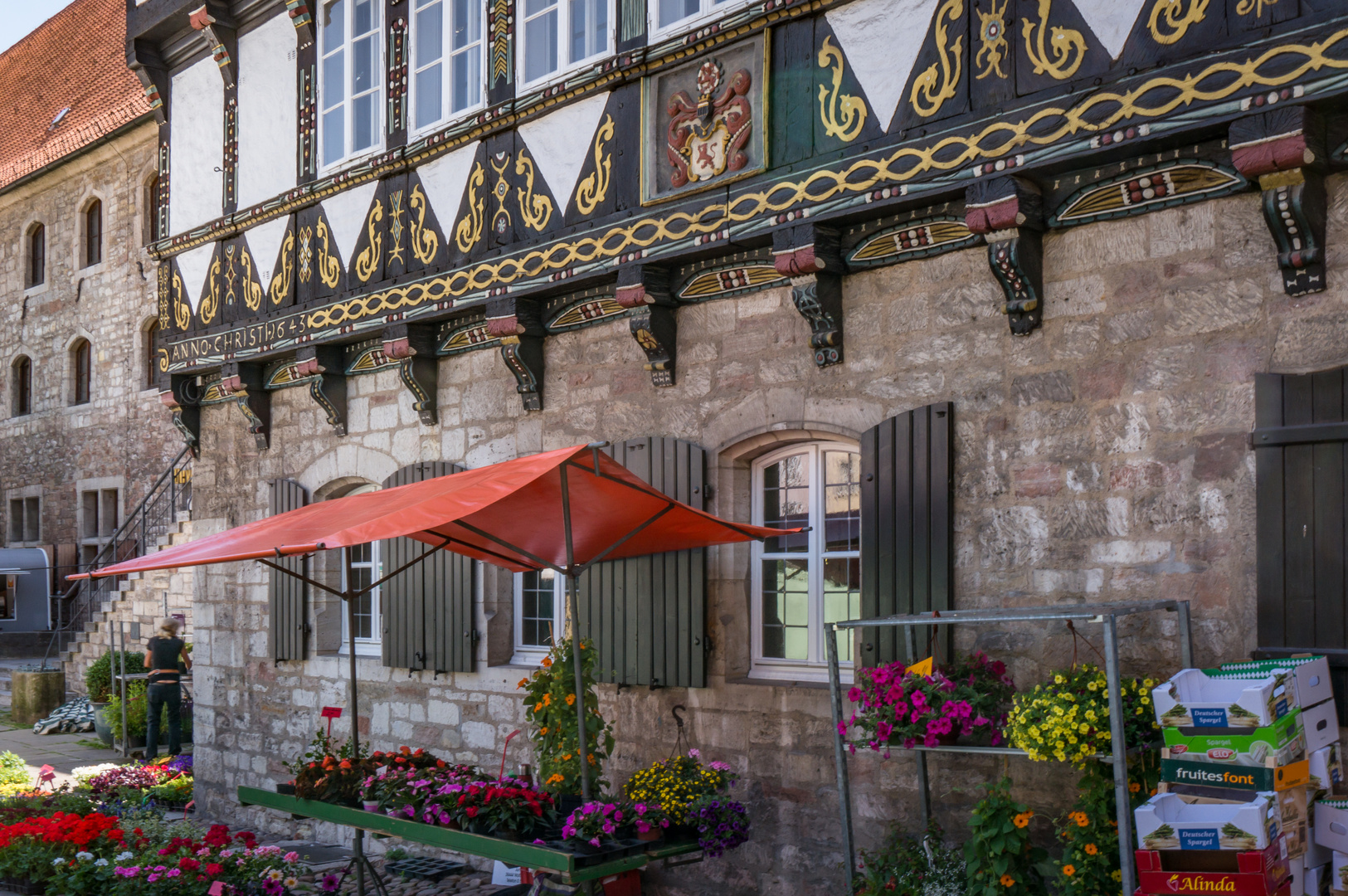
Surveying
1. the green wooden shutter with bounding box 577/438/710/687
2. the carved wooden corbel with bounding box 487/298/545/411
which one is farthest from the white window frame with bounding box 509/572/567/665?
the carved wooden corbel with bounding box 487/298/545/411

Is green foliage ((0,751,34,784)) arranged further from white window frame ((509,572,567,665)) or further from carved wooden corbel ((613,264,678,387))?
carved wooden corbel ((613,264,678,387))

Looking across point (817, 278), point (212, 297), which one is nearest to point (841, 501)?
point (817, 278)

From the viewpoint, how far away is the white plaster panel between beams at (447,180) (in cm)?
784

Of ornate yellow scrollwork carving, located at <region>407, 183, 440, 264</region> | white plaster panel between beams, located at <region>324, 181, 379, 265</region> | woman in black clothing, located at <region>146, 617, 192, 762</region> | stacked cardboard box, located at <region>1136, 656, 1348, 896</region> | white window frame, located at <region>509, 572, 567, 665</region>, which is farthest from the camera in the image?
woman in black clothing, located at <region>146, 617, 192, 762</region>

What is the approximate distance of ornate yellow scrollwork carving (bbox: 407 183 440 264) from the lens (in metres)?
8.06

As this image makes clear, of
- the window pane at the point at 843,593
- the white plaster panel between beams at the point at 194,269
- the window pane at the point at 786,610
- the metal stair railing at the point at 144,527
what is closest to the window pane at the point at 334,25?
the white plaster panel between beams at the point at 194,269

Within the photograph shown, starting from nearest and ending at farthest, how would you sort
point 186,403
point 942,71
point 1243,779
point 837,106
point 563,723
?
point 1243,779 → point 942,71 → point 837,106 → point 563,723 → point 186,403

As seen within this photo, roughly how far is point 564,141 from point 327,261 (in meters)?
2.56

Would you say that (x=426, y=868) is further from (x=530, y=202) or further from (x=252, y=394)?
(x=530, y=202)

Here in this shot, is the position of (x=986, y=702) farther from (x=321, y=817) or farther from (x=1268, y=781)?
(x=321, y=817)

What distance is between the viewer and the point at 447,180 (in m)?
7.96

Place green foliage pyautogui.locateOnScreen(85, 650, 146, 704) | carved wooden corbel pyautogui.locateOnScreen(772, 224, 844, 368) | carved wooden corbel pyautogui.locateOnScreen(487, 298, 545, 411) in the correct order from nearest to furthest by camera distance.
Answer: carved wooden corbel pyautogui.locateOnScreen(772, 224, 844, 368) < carved wooden corbel pyautogui.locateOnScreen(487, 298, 545, 411) < green foliage pyautogui.locateOnScreen(85, 650, 146, 704)

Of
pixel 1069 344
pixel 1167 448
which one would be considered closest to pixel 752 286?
pixel 1069 344

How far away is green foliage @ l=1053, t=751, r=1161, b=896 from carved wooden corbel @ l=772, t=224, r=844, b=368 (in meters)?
2.35
